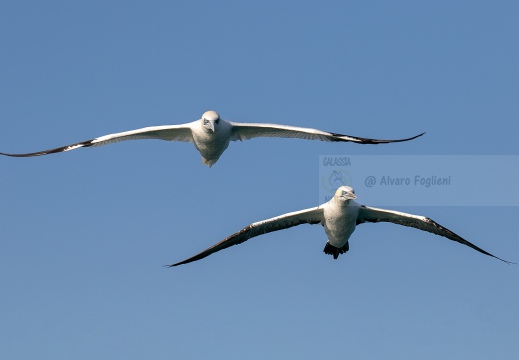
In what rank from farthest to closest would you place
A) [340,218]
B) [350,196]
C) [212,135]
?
[212,135] < [340,218] < [350,196]

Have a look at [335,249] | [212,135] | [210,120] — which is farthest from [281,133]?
[335,249]

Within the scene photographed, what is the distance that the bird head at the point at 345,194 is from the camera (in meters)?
30.1

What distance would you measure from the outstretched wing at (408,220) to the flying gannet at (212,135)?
2562 millimetres

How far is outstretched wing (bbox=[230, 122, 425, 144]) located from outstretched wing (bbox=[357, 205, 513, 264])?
2736 millimetres

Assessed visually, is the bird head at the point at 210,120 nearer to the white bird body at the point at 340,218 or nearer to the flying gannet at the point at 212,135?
the flying gannet at the point at 212,135

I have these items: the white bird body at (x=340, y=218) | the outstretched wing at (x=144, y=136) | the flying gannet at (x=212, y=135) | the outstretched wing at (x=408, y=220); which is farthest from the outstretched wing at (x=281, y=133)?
the white bird body at (x=340, y=218)

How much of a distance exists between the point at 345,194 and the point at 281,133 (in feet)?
15.7

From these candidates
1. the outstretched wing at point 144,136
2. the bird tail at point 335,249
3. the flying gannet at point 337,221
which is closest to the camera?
the flying gannet at point 337,221

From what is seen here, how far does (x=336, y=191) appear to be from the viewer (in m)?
31.1

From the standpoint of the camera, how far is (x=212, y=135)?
32562 millimetres

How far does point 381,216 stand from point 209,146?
6403 mm

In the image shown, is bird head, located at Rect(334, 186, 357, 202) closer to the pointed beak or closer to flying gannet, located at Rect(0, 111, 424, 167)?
the pointed beak

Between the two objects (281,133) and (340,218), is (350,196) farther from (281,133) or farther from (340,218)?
(281,133)

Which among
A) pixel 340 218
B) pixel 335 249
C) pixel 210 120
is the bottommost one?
pixel 335 249
